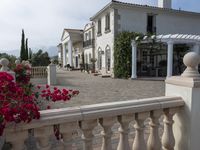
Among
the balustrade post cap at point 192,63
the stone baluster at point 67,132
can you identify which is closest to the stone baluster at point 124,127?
the stone baluster at point 67,132

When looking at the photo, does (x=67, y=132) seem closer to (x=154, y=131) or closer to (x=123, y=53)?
(x=154, y=131)

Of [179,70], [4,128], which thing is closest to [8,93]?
[4,128]

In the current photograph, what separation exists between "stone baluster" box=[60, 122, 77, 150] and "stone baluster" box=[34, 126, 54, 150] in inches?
4.2

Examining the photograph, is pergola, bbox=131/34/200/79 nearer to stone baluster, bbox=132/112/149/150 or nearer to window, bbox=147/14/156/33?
window, bbox=147/14/156/33

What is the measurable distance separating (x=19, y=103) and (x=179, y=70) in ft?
57.9

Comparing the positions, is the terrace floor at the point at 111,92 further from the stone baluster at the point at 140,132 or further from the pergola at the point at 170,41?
the stone baluster at the point at 140,132

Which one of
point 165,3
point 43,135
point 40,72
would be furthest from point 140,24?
point 43,135

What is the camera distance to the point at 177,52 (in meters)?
18.1

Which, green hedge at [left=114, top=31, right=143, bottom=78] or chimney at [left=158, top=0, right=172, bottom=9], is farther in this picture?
chimney at [left=158, top=0, right=172, bottom=9]

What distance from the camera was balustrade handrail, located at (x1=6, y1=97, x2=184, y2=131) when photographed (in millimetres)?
1623

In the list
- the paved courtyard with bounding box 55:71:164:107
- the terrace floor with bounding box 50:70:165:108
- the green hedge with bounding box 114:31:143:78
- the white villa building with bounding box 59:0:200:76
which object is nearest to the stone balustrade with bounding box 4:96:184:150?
the terrace floor with bounding box 50:70:165:108

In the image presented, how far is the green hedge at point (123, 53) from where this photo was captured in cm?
1542

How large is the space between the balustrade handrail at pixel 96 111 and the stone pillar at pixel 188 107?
11cm

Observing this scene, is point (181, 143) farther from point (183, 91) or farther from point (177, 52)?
point (177, 52)
